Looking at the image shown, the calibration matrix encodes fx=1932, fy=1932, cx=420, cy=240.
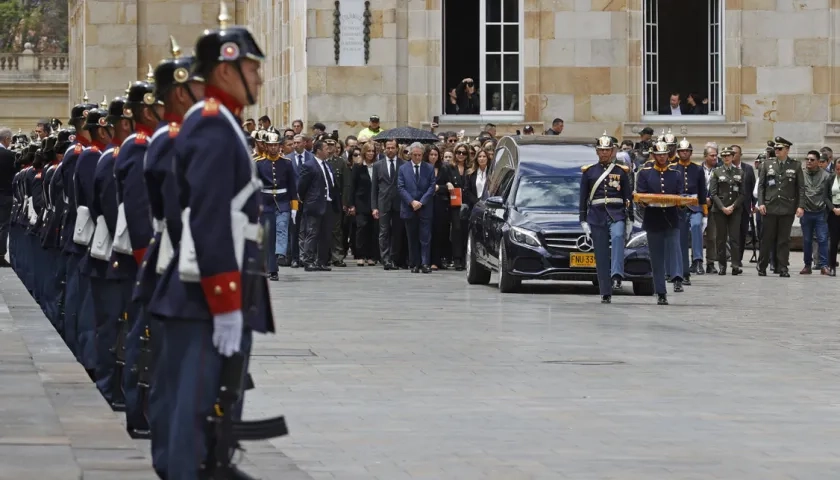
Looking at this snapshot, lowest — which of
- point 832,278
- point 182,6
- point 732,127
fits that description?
point 832,278

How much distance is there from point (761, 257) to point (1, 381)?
18.5 metres

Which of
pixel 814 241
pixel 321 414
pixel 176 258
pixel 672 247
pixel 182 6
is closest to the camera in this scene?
pixel 176 258

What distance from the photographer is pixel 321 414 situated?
38.7 feet

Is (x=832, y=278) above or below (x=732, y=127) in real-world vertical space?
below

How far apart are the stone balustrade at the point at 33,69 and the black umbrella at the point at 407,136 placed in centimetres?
4200

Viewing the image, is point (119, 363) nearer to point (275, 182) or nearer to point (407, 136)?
point (275, 182)

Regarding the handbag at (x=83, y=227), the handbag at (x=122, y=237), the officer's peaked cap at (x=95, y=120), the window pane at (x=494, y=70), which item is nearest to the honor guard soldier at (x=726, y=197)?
the window pane at (x=494, y=70)

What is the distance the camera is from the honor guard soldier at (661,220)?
21266 millimetres

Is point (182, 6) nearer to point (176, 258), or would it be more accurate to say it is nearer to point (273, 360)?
point (273, 360)

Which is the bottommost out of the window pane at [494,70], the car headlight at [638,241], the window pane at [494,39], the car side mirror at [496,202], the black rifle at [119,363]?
the black rifle at [119,363]

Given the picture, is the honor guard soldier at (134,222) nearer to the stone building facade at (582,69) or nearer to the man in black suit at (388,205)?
the man in black suit at (388,205)

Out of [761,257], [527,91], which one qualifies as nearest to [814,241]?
[761,257]

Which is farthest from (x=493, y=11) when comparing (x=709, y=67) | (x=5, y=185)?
(x=5, y=185)

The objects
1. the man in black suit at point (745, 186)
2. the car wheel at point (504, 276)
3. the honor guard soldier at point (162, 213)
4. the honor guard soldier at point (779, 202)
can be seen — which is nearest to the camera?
the honor guard soldier at point (162, 213)
